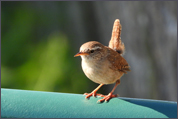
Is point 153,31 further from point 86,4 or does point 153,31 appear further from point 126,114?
point 126,114

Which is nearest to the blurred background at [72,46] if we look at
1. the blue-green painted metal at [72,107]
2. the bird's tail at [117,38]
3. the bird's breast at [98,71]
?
the bird's tail at [117,38]

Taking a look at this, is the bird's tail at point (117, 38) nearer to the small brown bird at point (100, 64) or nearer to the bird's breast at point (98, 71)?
the small brown bird at point (100, 64)

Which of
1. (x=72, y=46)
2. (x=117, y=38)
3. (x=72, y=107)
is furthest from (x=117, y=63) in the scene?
(x=72, y=46)

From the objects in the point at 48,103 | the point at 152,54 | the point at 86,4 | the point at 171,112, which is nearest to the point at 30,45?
the point at 86,4

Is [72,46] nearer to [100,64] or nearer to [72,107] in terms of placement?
[100,64]

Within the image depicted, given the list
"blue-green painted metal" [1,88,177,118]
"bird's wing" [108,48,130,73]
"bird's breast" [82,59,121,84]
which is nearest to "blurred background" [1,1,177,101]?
"bird's wing" [108,48,130,73]

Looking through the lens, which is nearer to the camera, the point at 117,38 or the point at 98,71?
the point at 98,71
